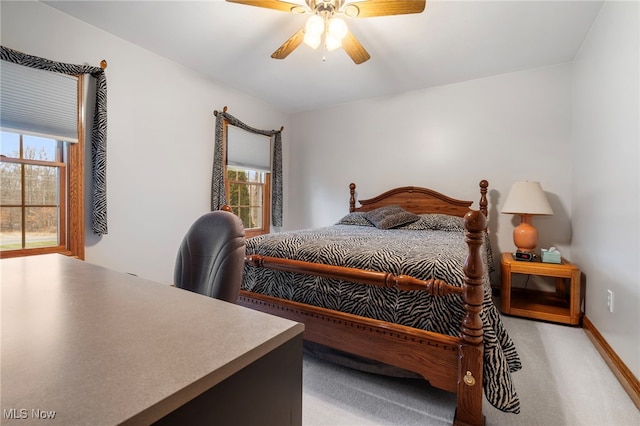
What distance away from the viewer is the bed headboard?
3.46 metres

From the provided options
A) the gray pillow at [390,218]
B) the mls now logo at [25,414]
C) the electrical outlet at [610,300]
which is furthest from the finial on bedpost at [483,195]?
the mls now logo at [25,414]

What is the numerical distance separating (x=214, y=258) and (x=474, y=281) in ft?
3.67

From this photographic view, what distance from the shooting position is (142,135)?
9.38ft

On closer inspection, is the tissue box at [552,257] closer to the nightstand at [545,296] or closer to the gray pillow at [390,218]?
the nightstand at [545,296]

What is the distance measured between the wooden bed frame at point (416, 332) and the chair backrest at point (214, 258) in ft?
2.16

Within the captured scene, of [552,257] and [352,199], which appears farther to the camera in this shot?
[352,199]

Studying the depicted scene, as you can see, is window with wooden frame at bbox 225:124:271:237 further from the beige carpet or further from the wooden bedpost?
the wooden bedpost

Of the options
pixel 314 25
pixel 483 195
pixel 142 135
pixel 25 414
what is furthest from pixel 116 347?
pixel 483 195

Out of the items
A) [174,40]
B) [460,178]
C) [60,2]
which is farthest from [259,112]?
[460,178]

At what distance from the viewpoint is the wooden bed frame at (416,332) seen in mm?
1305

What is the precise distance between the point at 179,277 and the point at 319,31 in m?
1.78

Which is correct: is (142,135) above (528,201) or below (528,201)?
above

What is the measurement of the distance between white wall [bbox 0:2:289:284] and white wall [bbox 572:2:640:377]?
3615 mm

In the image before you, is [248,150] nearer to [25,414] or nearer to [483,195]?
[483,195]
